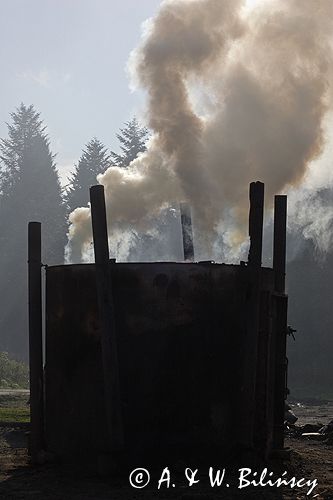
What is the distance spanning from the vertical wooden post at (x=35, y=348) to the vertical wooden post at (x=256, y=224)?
8.77 feet

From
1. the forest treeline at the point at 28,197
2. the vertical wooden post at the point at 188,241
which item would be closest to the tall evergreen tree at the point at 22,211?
the forest treeline at the point at 28,197

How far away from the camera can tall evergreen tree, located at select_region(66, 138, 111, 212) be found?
6050 centimetres

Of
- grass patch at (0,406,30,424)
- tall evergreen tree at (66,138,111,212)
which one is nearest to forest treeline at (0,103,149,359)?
tall evergreen tree at (66,138,111,212)

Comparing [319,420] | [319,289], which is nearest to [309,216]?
[319,289]

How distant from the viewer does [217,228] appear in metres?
14.7

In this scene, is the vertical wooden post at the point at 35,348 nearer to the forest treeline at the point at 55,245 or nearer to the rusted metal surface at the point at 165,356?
the rusted metal surface at the point at 165,356

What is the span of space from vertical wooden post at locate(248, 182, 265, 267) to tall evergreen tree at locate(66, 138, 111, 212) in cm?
4967

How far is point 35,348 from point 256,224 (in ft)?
10.4

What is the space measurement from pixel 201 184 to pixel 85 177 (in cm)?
4829

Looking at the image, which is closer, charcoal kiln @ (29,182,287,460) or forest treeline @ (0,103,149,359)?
charcoal kiln @ (29,182,287,460)

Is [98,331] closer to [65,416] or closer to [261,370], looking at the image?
[65,416]

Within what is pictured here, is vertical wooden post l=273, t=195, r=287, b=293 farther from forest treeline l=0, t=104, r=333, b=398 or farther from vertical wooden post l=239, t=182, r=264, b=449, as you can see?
forest treeline l=0, t=104, r=333, b=398

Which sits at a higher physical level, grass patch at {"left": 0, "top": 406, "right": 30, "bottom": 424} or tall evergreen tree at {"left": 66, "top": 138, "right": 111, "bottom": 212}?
tall evergreen tree at {"left": 66, "top": 138, "right": 111, "bottom": 212}

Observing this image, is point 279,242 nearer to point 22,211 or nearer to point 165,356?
point 165,356
